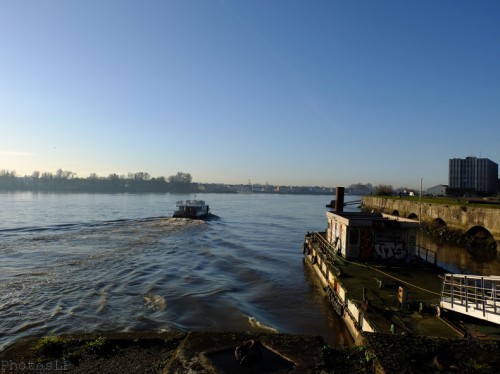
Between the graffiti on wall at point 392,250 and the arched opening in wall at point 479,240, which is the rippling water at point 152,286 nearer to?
the graffiti on wall at point 392,250

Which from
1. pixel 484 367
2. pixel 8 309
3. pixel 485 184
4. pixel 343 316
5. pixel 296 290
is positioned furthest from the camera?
pixel 485 184

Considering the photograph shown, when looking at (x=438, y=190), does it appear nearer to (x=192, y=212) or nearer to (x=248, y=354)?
(x=192, y=212)

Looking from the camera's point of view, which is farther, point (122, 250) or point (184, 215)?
point (184, 215)

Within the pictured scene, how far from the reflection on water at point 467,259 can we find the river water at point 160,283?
0.09 m

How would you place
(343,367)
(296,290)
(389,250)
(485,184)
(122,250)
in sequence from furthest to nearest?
(485,184) < (122,250) < (296,290) < (389,250) < (343,367)

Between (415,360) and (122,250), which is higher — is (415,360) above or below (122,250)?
→ above

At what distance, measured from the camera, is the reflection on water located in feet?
93.5

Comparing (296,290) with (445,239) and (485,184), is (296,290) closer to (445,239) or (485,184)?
(445,239)

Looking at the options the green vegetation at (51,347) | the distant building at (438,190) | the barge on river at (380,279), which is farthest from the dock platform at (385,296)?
the distant building at (438,190)

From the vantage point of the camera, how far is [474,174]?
18300cm

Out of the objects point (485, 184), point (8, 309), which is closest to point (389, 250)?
point (8, 309)

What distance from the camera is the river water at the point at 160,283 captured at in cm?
1653

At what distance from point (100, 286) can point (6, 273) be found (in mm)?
7797

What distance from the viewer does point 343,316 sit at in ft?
53.1
